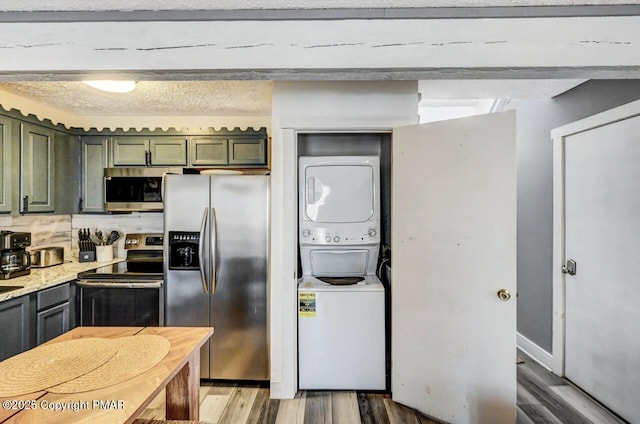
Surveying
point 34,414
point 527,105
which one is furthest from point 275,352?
point 527,105

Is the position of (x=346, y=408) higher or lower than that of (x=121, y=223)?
lower

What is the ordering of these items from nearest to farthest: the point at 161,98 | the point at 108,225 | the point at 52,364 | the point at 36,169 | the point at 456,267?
the point at 52,364 → the point at 456,267 → the point at 36,169 → the point at 161,98 → the point at 108,225

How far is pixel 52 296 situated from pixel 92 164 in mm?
1256

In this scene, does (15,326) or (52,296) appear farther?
(52,296)

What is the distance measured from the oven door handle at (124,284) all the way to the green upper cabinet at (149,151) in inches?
42.7

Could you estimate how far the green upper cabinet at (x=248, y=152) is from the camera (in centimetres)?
314

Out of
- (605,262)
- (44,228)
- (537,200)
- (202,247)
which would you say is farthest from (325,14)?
(44,228)

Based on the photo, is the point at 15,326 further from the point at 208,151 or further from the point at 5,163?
the point at 208,151

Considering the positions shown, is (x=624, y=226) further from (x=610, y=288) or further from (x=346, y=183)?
(x=346, y=183)

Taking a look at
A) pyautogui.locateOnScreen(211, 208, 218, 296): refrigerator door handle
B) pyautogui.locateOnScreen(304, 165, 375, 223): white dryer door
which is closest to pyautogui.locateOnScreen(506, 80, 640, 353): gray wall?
pyautogui.locateOnScreen(304, 165, 375, 223): white dryer door

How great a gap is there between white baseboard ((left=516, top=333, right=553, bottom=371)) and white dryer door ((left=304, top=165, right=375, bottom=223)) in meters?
1.96

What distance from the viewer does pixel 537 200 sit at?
310cm

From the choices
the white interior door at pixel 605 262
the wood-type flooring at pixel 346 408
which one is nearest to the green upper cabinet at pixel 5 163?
the wood-type flooring at pixel 346 408

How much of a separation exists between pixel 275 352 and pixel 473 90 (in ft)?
8.54
